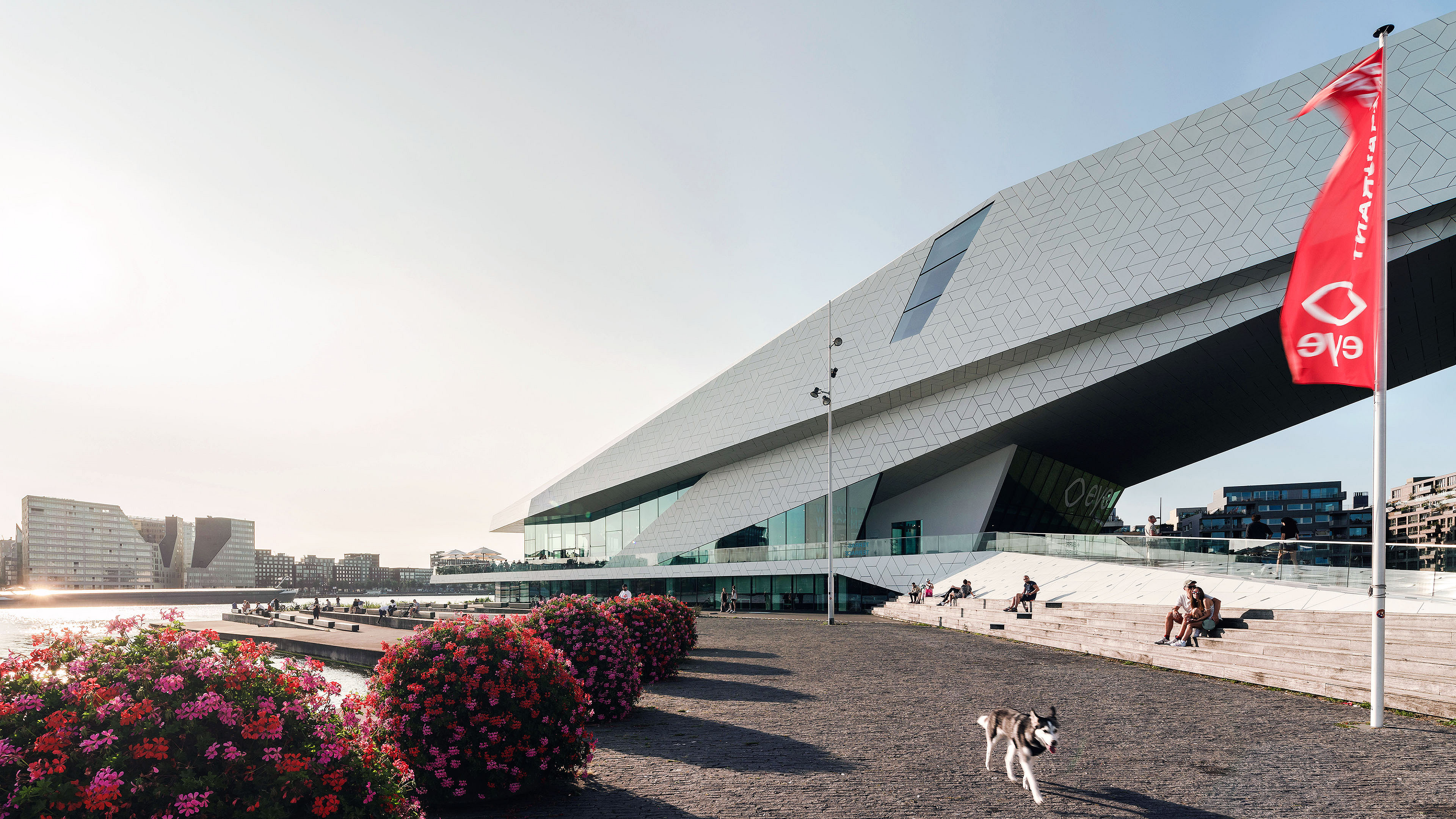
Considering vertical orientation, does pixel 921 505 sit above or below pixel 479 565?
above

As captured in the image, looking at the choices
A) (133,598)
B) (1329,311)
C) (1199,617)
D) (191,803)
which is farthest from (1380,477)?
(133,598)

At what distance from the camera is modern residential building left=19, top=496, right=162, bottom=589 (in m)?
150

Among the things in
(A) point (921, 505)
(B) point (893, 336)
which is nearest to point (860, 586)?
(A) point (921, 505)

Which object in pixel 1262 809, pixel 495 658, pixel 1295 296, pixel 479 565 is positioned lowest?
pixel 479 565

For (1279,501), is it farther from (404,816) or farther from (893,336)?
(404,816)

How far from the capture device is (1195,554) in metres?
20.0

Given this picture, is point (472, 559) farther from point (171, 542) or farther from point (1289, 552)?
point (171, 542)

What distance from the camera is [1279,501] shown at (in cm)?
11475

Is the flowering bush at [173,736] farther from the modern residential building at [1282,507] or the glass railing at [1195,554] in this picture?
the modern residential building at [1282,507]

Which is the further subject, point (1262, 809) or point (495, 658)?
point (495, 658)

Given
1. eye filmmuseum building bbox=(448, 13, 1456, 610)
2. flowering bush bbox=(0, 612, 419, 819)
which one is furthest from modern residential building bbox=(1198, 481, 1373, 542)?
flowering bush bbox=(0, 612, 419, 819)

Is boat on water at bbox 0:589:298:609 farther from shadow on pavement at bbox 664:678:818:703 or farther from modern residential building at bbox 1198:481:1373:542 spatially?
modern residential building at bbox 1198:481:1373:542

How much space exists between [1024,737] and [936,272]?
86.5 ft

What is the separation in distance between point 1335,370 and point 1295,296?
42.7 inches
